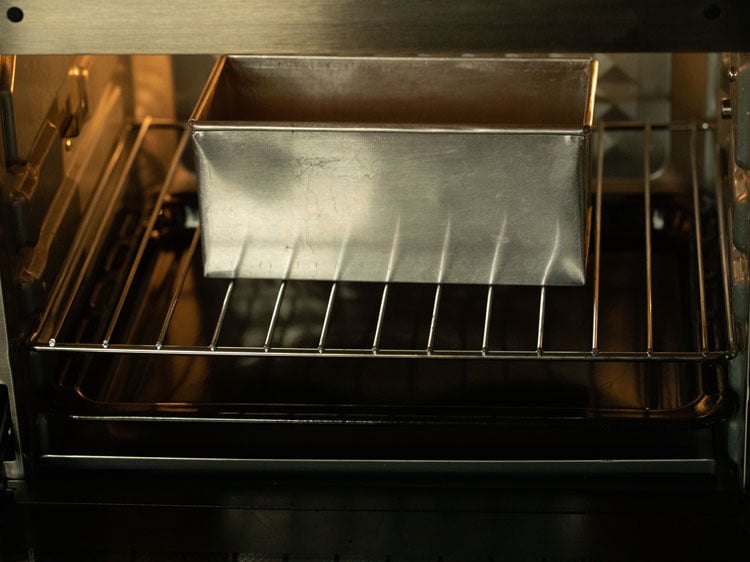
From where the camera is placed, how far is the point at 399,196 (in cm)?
116

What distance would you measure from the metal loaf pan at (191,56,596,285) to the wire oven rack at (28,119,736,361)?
3 cm

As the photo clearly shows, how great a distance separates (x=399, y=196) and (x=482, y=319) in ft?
0.77

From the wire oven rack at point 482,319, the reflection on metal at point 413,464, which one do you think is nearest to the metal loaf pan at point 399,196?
the wire oven rack at point 482,319

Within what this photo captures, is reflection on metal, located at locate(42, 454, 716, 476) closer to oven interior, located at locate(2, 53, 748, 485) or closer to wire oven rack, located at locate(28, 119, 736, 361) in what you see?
oven interior, located at locate(2, 53, 748, 485)

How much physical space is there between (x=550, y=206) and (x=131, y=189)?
0.61 meters

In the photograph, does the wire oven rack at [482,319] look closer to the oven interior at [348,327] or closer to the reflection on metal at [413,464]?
the oven interior at [348,327]

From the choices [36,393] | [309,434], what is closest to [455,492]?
[309,434]

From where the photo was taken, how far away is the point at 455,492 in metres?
1.13

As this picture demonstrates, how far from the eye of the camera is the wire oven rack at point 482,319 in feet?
3.65

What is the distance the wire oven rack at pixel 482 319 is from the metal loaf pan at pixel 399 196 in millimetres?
34

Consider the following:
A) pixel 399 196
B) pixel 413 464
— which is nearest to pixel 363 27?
pixel 399 196

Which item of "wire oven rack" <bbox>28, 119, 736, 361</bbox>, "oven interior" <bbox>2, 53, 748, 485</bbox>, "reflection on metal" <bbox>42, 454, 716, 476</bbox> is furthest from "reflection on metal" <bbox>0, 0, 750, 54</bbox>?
"reflection on metal" <bbox>42, 454, 716, 476</bbox>

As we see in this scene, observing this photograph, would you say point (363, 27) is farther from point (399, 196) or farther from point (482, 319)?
point (482, 319)

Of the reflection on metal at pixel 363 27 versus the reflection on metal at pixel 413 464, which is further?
the reflection on metal at pixel 413 464
